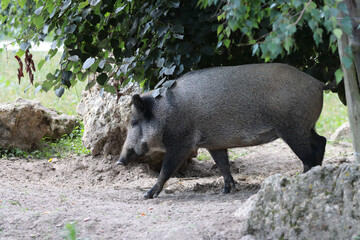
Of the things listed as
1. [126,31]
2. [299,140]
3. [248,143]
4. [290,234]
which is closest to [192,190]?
[248,143]

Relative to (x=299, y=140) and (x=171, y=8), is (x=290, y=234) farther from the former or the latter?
(x=171, y=8)

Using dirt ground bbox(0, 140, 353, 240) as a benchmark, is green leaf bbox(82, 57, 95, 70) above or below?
above

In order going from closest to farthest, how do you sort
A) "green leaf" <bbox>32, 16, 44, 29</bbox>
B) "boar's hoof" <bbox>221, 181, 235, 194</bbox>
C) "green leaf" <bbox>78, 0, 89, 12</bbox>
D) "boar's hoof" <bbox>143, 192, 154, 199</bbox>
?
"green leaf" <bbox>78, 0, 89, 12</bbox> < "green leaf" <bbox>32, 16, 44, 29</bbox> < "boar's hoof" <bbox>143, 192, 154, 199</bbox> < "boar's hoof" <bbox>221, 181, 235, 194</bbox>

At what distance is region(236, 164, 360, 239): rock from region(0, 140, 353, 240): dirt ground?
0.27m

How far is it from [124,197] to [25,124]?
8.78 ft

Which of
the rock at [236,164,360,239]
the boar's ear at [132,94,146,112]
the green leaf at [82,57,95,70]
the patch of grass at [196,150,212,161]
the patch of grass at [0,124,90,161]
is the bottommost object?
the patch of grass at [196,150,212,161]

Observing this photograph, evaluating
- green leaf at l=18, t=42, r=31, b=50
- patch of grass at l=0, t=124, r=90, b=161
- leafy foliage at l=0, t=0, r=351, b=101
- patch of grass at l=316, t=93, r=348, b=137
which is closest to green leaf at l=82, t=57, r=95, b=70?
leafy foliage at l=0, t=0, r=351, b=101

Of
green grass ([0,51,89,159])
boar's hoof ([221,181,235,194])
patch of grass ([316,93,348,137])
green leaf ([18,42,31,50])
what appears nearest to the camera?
green leaf ([18,42,31,50])

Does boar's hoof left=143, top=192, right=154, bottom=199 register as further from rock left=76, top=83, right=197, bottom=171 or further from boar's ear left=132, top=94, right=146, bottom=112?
rock left=76, top=83, right=197, bottom=171

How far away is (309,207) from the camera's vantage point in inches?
130

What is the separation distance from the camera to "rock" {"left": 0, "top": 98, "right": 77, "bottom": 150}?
735 cm

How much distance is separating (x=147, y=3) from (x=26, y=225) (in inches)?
102

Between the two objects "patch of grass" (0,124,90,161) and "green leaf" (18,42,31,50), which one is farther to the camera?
"patch of grass" (0,124,90,161)

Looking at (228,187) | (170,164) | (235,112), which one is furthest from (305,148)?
(170,164)
